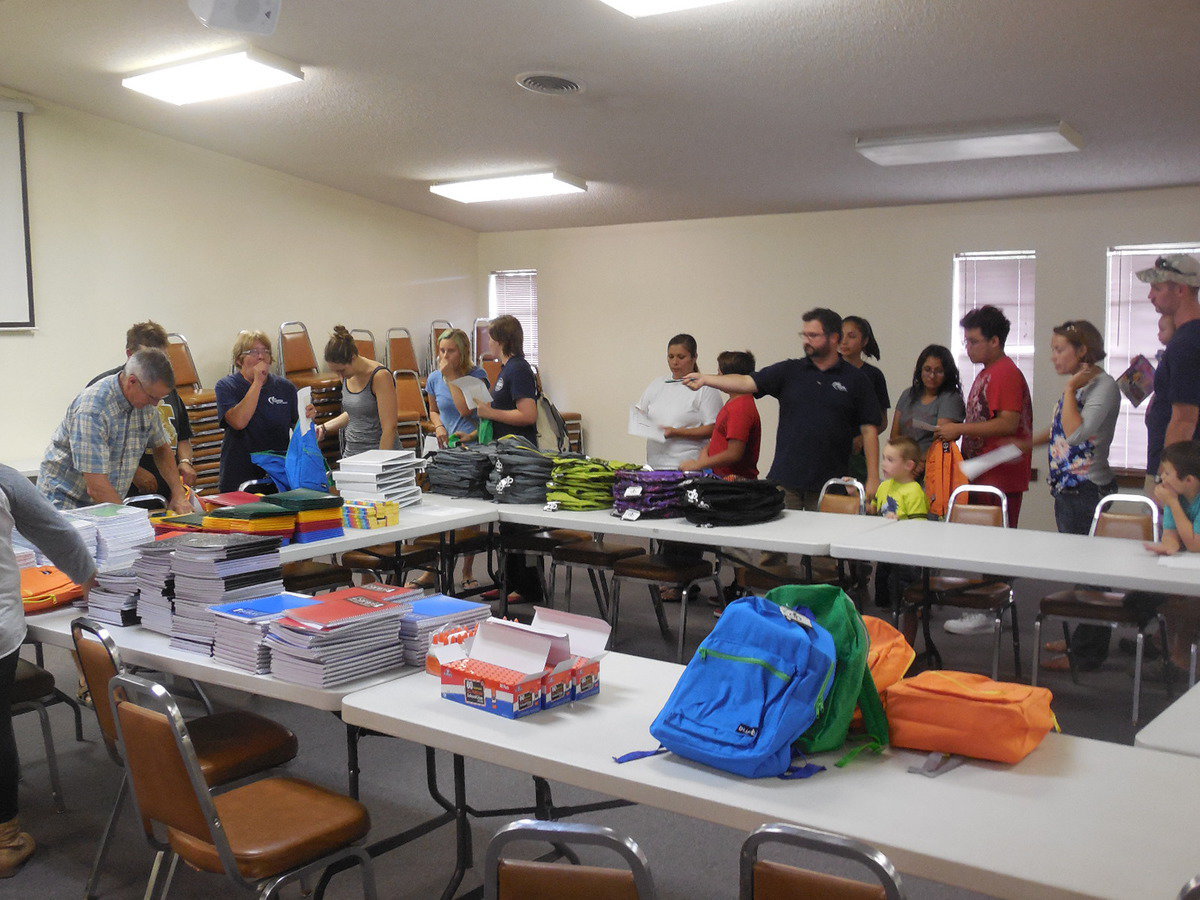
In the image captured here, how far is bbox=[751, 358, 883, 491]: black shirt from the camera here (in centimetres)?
469

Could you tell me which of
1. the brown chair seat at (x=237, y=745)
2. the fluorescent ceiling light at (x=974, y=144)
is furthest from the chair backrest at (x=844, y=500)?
the brown chair seat at (x=237, y=745)

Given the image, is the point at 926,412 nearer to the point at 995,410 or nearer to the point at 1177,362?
the point at 995,410

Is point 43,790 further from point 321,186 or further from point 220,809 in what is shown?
point 321,186

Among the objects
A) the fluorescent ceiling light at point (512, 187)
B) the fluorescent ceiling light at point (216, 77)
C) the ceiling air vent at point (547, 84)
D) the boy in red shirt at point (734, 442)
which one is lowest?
the boy in red shirt at point (734, 442)

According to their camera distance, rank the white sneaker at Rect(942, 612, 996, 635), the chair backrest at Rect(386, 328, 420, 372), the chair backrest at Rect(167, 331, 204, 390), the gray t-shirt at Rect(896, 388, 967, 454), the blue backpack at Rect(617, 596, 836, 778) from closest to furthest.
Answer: the blue backpack at Rect(617, 596, 836, 778) → the white sneaker at Rect(942, 612, 996, 635) → the gray t-shirt at Rect(896, 388, 967, 454) → the chair backrest at Rect(167, 331, 204, 390) → the chair backrest at Rect(386, 328, 420, 372)

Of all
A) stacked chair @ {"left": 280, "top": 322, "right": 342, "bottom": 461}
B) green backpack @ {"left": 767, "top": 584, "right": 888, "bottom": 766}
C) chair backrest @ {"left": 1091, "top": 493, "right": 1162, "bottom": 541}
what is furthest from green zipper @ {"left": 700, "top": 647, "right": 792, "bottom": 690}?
stacked chair @ {"left": 280, "top": 322, "right": 342, "bottom": 461}

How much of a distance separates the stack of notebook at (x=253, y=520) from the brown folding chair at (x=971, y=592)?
8.46 ft

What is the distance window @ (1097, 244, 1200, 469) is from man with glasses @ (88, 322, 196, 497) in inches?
262

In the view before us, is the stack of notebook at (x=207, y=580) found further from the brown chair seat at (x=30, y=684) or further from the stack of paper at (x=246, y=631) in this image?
the brown chair seat at (x=30, y=684)

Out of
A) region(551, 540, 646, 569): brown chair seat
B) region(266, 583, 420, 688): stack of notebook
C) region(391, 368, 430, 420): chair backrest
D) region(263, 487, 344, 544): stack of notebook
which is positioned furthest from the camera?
region(391, 368, 430, 420): chair backrest

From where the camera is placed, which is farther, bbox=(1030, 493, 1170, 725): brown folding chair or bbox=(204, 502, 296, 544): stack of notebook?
bbox=(1030, 493, 1170, 725): brown folding chair

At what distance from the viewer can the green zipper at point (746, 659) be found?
181cm

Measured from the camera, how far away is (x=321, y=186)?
8.50 m

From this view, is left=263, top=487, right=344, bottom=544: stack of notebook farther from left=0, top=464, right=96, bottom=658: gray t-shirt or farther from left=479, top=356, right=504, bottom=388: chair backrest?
left=479, top=356, right=504, bottom=388: chair backrest
